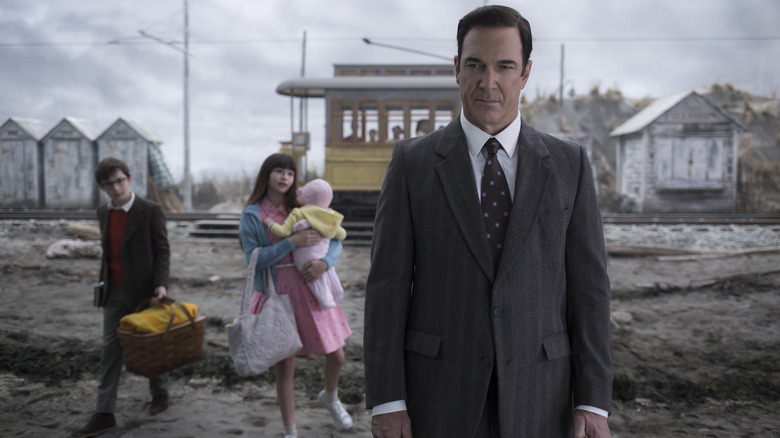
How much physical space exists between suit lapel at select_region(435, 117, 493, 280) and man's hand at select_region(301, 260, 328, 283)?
1716 millimetres

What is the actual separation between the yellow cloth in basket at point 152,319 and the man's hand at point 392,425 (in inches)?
90.7

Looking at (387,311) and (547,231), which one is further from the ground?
(547,231)

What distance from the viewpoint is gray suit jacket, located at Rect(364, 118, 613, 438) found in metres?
1.61

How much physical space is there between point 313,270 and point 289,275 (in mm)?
163

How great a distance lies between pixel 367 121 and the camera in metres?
12.8

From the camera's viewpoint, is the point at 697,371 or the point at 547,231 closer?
the point at 547,231

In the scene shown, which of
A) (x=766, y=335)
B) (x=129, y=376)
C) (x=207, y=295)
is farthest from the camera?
(x=207, y=295)

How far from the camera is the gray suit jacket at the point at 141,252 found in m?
3.69

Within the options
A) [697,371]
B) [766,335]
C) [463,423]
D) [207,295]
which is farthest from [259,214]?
[766,335]

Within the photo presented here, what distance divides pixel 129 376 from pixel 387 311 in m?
3.74

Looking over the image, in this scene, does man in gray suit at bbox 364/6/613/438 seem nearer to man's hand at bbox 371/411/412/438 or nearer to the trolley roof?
man's hand at bbox 371/411/412/438

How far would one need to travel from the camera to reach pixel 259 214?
337 cm

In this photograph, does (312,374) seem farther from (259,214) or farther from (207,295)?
(207,295)

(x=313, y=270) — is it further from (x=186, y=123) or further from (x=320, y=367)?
(x=186, y=123)
